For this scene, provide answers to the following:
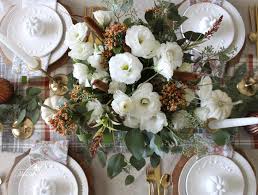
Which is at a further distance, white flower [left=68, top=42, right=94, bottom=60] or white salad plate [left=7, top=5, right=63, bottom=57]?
white salad plate [left=7, top=5, right=63, bottom=57]

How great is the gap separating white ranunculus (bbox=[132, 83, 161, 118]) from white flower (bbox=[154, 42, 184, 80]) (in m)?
0.04

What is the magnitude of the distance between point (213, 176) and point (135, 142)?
0.39 metres

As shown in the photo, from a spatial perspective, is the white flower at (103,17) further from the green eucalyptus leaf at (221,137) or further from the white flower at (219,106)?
the green eucalyptus leaf at (221,137)

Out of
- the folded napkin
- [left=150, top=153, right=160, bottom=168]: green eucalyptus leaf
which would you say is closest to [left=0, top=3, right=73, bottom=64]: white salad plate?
the folded napkin

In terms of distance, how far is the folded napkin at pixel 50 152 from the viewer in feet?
3.49

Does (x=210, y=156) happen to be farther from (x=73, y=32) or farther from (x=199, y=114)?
(x=73, y=32)

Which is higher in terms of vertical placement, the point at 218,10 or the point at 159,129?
the point at 218,10

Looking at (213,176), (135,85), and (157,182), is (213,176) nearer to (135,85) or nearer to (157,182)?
(157,182)

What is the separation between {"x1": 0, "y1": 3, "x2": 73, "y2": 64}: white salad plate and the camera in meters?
1.13

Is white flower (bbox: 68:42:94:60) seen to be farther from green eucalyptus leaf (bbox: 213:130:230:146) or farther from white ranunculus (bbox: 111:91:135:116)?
green eucalyptus leaf (bbox: 213:130:230:146)

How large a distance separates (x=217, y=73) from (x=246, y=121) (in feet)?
0.86

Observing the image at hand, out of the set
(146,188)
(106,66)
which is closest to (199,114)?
(106,66)

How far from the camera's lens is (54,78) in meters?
1.14

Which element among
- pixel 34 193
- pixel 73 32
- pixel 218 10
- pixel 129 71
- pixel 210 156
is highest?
pixel 218 10
